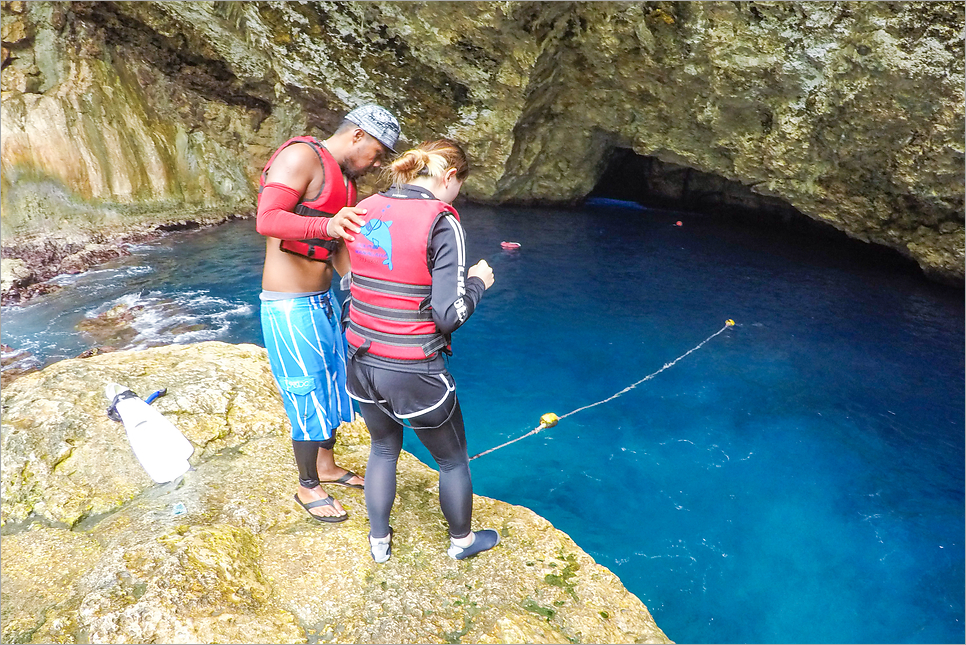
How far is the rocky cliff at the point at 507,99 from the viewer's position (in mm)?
8961

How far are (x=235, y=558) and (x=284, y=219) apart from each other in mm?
1654

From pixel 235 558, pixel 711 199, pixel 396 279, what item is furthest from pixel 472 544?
pixel 711 199

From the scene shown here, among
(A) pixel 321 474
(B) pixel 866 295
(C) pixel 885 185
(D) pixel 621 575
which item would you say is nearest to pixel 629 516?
→ (D) pixel 621 575

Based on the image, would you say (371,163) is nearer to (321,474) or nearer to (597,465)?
(321,474)

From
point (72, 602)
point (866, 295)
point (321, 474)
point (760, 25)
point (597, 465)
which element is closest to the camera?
point (72, 602)

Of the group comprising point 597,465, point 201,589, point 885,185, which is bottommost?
point 597,465

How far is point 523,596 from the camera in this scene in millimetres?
2764

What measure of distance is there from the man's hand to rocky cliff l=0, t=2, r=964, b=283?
29.3ft

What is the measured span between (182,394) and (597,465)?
3742mm

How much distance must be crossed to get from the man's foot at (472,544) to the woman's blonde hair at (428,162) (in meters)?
1.82

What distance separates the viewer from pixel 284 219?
2480mm

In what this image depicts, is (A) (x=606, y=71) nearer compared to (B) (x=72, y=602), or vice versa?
(B) (x=72, y=602)

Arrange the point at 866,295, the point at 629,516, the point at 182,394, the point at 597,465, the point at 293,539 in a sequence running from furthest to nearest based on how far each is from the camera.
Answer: the point at 866,295, the point at 597,465, the point at 629,516, the point at 182,394, the point at 293,539

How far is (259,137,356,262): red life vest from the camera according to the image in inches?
103
